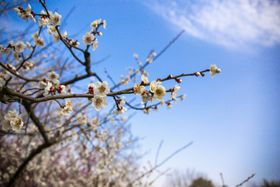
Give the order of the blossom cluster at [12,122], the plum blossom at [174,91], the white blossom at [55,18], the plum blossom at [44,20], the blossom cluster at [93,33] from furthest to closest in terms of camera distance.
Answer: the blossom cluster at [93,33] < the plum blossom at [44,20] < the white blossom at [55,18] < the blossom cluster at [12,122] < the plum blossom at [174,91]

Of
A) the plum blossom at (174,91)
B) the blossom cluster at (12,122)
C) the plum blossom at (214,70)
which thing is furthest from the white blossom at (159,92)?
the blossom cluster at (12,122)

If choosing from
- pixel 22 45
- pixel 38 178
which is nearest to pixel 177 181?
pixel 38 178

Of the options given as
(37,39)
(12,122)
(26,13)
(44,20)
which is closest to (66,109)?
(12,122)

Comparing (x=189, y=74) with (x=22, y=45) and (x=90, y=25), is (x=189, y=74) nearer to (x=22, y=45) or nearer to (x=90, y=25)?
(x=90, y=25)

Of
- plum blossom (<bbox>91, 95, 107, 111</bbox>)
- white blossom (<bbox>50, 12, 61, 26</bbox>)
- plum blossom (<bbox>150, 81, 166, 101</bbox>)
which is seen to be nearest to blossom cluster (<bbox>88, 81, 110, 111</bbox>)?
plum blossom (<bbox>91, 95, 107, 111</bbox>)

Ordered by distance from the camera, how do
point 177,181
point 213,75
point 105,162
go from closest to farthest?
point 213,75, point 105,162, point 177,181

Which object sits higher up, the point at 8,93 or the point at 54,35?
the point at 54,35

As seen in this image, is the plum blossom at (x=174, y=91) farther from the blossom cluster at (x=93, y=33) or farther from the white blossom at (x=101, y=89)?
the blossom cluster at (x=93, y=33)

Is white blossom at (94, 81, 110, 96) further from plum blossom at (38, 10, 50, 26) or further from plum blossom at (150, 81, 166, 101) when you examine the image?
plum blossom at (38, 10, 50, 26)

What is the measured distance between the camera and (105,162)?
6082 mm

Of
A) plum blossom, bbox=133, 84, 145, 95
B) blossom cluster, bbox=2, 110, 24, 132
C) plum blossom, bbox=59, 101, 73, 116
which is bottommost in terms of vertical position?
plum blossom, bbox=133, 84, 145, 95

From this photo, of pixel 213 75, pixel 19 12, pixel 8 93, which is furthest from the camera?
pixel 19 12

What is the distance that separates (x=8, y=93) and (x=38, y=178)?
6.34m

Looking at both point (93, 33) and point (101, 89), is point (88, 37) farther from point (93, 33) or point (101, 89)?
point (101, 89)
